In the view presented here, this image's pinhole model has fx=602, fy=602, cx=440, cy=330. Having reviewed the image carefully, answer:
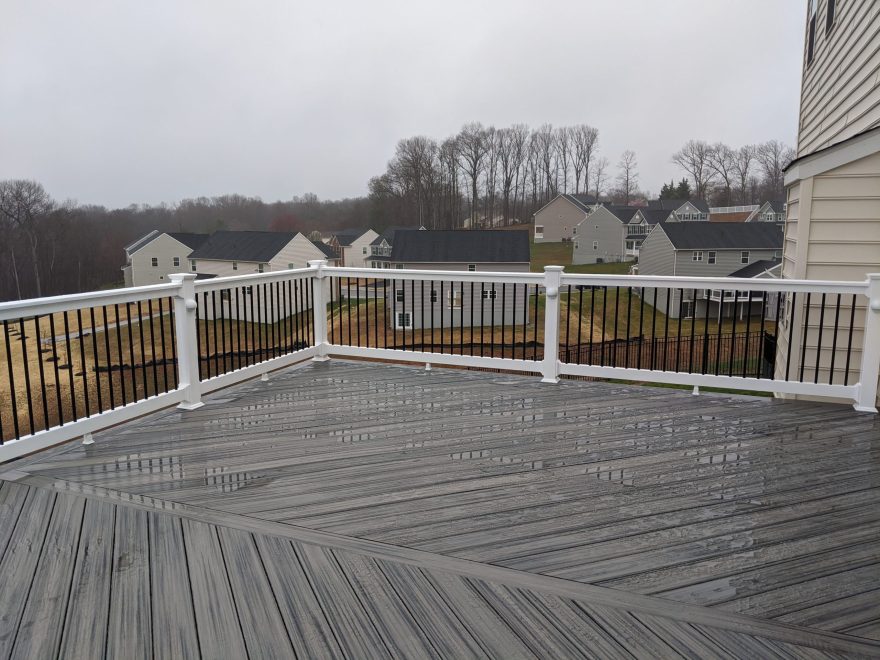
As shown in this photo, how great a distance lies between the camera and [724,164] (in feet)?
108

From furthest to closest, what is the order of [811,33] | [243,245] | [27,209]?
[243,245], [27,209], [811,33]

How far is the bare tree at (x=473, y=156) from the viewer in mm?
21234

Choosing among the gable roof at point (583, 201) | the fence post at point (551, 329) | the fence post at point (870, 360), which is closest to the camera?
the fence post at point (870, 360)

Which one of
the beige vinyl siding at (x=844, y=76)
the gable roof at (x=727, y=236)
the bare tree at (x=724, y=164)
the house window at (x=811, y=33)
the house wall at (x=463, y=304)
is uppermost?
the bare tree at (x=724, y=164)

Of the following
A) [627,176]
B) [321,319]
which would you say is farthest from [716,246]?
[321,319]

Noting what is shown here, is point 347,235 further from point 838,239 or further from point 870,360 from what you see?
point 870,360

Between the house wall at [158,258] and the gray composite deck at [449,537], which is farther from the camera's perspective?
the house wall at [158,258]

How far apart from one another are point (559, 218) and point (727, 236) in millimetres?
6599

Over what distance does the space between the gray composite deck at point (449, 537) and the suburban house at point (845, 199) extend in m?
1.22

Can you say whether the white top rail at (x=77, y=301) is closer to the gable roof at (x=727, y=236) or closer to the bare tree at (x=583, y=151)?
the gable roof at (x=727, y=236)

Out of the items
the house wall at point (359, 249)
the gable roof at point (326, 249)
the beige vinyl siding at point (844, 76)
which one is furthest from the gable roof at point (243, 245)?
the beige vinyl siding at point (844, 76)

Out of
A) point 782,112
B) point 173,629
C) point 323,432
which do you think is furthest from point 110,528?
point 782,112

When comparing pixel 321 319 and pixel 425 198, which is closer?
pixel 321 319

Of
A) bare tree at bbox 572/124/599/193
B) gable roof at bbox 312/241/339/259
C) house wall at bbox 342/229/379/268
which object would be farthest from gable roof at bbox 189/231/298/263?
bare tree at bbox 572/124/599/193
